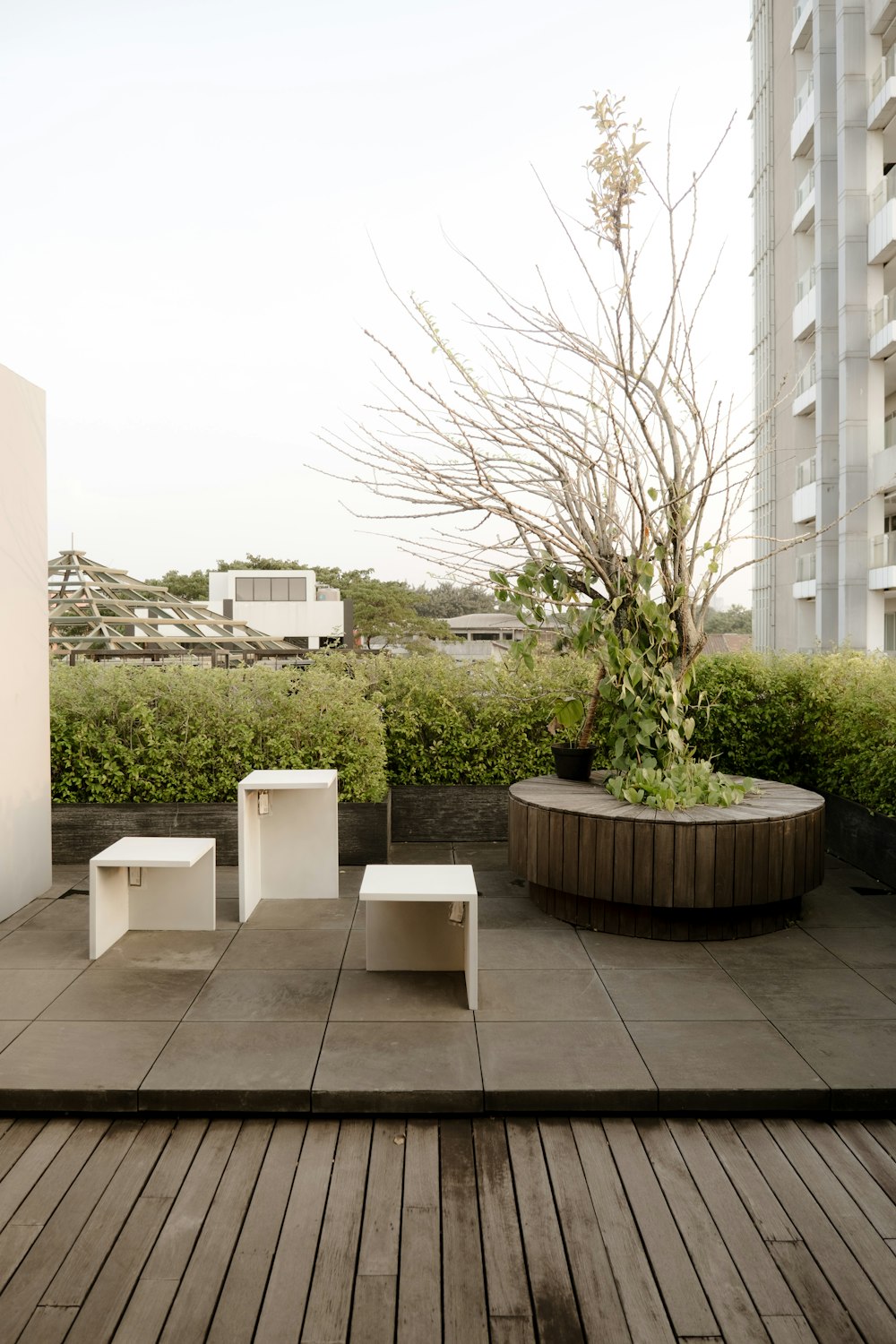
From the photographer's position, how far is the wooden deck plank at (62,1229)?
1860 mm

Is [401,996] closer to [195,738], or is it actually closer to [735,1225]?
[735,1225]

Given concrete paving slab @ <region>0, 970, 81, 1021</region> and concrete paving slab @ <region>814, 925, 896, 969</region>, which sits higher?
concrete paving slab @ <region>0, 970, 81, 1021</region>

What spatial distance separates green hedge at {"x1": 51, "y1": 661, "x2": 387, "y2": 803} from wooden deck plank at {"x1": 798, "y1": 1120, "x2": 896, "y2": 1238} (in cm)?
353

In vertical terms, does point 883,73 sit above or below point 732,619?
above

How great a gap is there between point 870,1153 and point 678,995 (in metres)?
1.01

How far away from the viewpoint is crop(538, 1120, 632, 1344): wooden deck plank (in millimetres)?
1821

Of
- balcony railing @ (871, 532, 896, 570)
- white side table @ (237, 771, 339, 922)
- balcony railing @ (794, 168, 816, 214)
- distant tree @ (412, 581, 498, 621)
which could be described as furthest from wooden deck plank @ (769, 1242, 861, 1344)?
distant tree @ (412, 581, 498, 621)

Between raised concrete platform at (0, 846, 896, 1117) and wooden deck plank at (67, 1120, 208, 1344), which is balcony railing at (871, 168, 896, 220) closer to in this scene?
raised concrete platform at (0, 846, 896, 1117)

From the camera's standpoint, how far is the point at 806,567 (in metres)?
21.0

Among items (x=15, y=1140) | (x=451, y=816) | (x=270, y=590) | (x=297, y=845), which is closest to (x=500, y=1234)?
(x=15, y=1140)

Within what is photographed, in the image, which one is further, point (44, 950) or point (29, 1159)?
point (44, 950)

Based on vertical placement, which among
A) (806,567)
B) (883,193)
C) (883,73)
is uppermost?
(883,73)

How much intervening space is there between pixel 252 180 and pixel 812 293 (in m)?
13.5

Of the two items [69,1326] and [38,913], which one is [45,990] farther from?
[69,1326]
